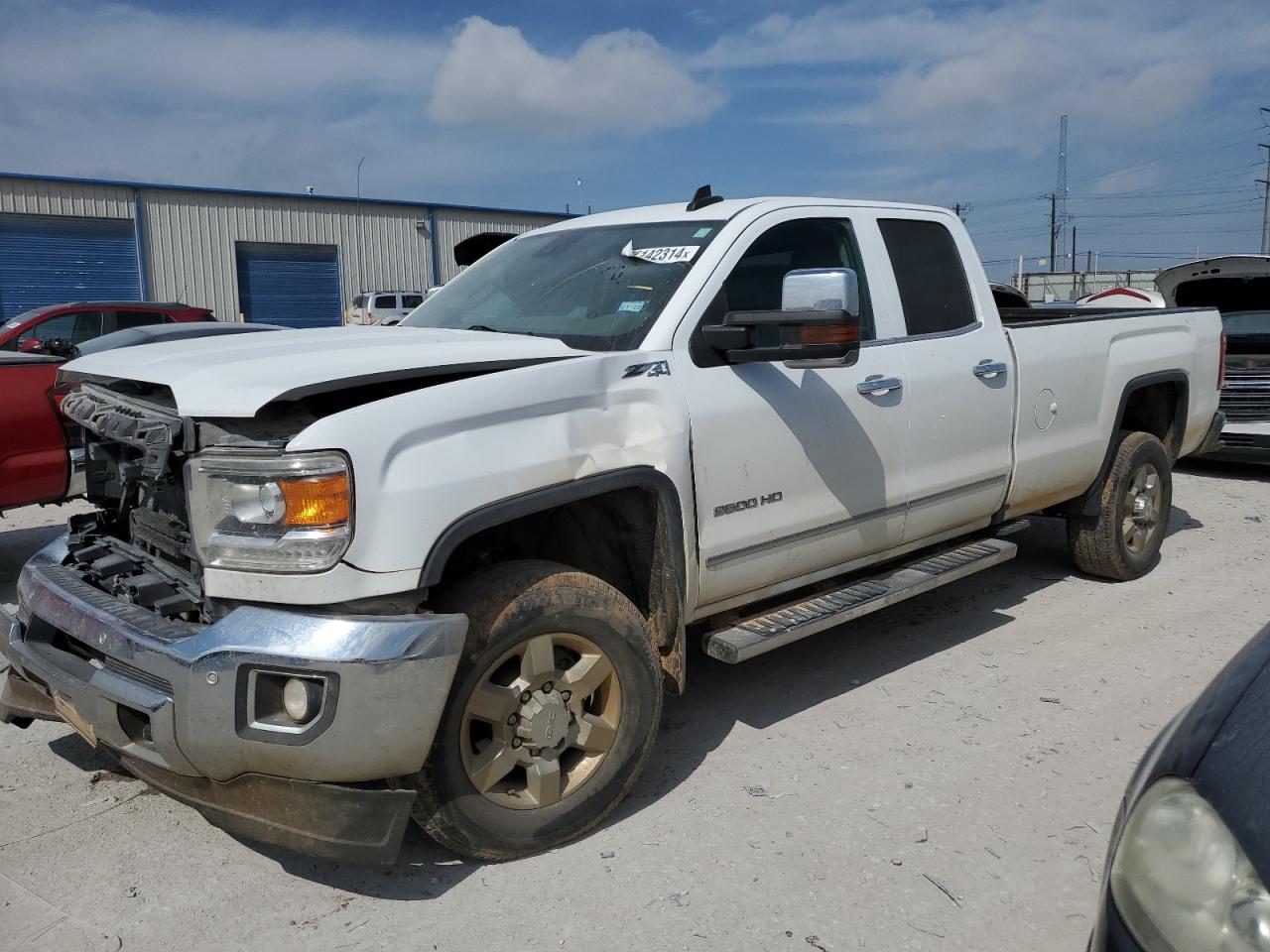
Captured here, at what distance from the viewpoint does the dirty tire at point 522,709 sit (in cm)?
279

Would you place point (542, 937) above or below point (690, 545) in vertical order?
below

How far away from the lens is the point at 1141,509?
5.80 metres

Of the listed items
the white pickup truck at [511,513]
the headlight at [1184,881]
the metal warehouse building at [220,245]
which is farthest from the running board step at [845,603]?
the metal warehouse building at [220,245]

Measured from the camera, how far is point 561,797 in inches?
121

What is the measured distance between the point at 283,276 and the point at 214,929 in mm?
29197

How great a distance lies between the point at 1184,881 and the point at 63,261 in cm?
2955

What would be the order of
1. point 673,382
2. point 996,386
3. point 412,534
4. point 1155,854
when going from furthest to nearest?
point 996,386, point 673,382, point 412,534, point 1155,854

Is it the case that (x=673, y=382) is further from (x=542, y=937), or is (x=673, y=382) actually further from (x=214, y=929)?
(x=214, y=929)

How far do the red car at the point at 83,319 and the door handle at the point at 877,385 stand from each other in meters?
11.7

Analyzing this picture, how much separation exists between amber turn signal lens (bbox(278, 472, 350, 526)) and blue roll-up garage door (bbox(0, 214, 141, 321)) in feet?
89.7

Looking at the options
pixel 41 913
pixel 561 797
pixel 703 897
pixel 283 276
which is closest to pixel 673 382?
pixel 561 797

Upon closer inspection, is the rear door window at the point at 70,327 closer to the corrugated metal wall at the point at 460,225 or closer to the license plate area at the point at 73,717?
the license plate area at the point at 73,717

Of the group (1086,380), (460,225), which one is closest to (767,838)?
(1086,380)

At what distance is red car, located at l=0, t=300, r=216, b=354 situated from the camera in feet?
42.5
